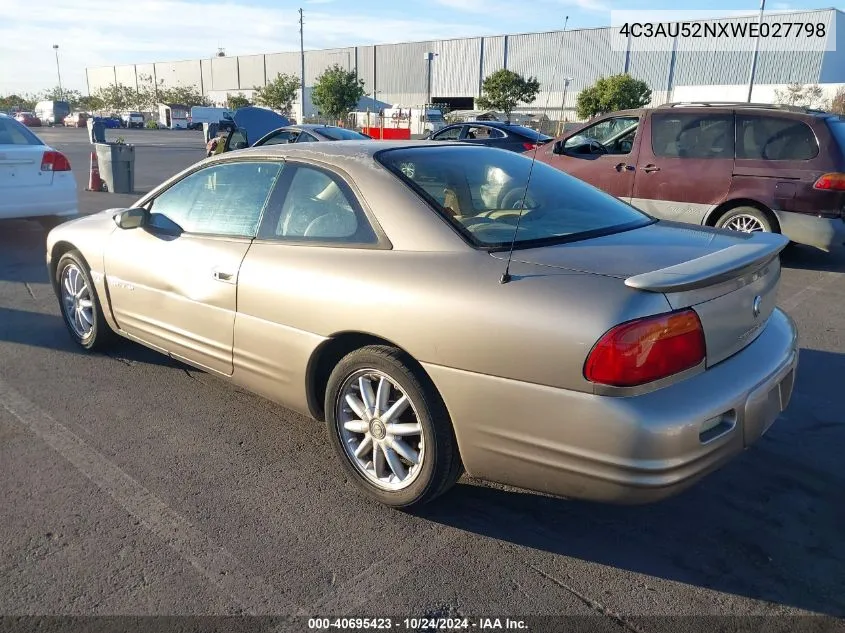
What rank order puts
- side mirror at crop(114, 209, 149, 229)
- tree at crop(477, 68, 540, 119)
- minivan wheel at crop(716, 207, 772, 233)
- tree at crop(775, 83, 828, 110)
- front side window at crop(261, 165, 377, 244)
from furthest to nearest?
tree at crop(477, 68, 540, 119) < tree at crop(775, 83, 828, 110) < minivan wheel at crop(716, 207, 772, 233) < side mirror at crop(114, 209, 149, 229) < front side window at crop(261, 165, 377, 244)

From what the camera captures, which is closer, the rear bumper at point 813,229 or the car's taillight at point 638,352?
the car's taillight at point 638,352

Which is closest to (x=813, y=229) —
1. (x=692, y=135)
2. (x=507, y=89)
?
(x=692, y=135)

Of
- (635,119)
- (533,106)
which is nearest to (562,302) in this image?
(635,119)

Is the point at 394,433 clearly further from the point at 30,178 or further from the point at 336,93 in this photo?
the point at 336,93

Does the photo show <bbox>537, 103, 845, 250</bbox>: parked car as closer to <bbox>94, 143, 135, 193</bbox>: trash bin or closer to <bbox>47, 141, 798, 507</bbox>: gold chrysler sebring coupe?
<bbox>47, 141, 798, 507</bbox>: gold chrysler sebring coupe

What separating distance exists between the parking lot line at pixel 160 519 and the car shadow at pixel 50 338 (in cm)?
87

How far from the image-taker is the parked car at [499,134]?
14.6 m

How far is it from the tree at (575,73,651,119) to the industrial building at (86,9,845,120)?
266 inches

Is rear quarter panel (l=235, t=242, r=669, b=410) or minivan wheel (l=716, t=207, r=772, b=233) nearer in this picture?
rear quarter panel (l=235, t=242, r=669, b=410)

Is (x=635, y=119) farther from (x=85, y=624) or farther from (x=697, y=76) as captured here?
(x=697, y=76)

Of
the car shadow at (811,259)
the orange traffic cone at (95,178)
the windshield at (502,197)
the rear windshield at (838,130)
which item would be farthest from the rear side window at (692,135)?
the orange traffic cone at (95,178)

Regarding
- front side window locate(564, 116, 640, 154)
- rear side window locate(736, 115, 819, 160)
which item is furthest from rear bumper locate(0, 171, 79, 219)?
rear side window locate(736, 115, 819, 160)

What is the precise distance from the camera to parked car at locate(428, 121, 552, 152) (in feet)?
47.8

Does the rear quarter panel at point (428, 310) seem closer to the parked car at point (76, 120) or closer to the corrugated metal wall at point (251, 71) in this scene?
the parked car at point (76, 120)
